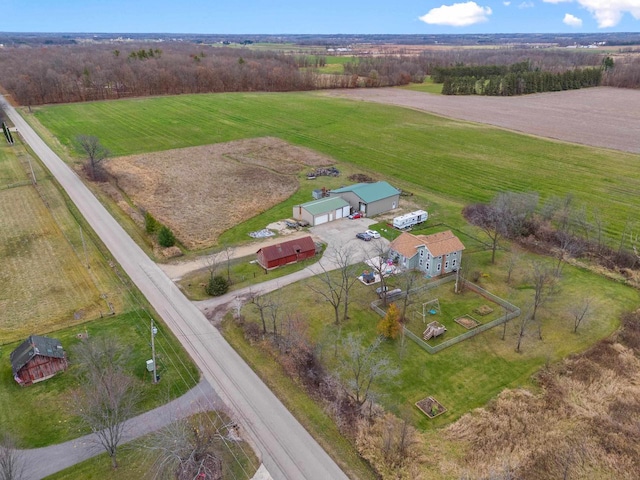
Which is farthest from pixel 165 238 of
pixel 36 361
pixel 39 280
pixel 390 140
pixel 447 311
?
pixel 390 140

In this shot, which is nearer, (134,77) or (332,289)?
(332,289)

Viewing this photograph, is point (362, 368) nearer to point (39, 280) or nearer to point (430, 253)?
point (430, 253)

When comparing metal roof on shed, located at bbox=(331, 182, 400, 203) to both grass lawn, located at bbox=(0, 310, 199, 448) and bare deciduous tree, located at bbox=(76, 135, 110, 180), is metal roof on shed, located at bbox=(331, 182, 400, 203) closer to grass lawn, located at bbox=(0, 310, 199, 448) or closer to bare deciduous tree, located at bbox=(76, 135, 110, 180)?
grass lawn, located at bbox=(0, 310, 199, 448)

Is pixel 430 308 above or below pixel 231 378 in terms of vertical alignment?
above

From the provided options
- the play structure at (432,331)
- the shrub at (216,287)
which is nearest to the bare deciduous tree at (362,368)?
the play structure at (432,331)

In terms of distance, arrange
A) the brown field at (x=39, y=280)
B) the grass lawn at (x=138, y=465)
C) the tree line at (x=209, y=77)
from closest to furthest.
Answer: the grass lawn at (x=138, y=465) → the brown field at (x=39, y=280) → the tree line at (x=209, y=77)

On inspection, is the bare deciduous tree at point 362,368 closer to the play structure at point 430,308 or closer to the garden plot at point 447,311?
the garden plot at point 447,311
